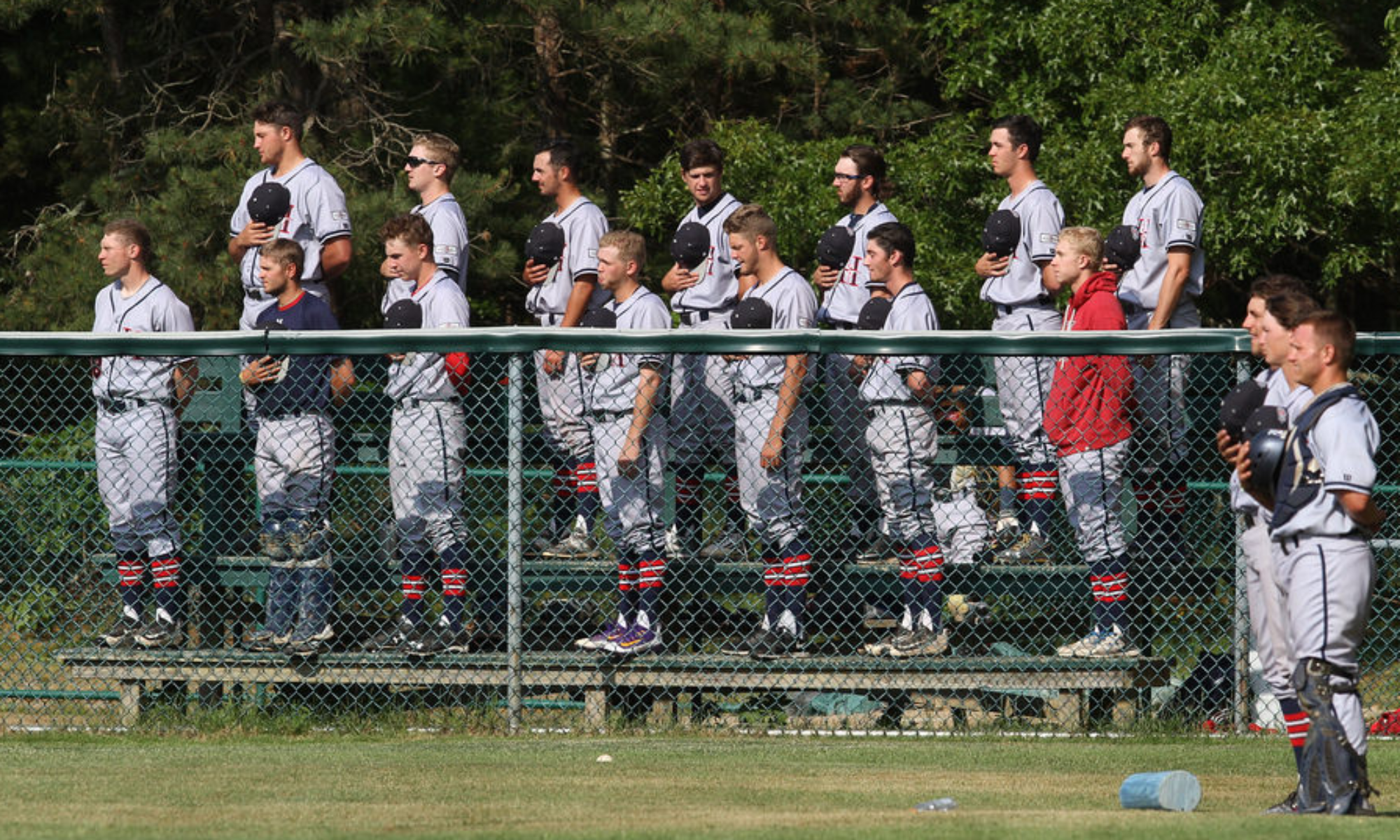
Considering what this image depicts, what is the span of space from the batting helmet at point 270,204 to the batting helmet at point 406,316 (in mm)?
912

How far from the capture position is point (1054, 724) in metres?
8.41

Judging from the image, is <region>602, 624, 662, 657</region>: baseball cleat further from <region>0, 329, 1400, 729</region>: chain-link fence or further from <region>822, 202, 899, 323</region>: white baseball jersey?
<region>822, 202, 899, 323</region>: white baseball jersey

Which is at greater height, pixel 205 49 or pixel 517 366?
pixel 205 49

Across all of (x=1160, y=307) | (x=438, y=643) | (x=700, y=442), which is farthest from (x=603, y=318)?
(x=1160, y=307)

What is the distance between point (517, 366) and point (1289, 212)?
886cm

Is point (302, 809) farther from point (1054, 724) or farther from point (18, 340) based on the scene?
point (1054, 724)

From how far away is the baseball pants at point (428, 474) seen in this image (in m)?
8.50

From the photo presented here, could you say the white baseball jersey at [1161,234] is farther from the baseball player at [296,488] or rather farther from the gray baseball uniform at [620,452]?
the baseball player at [296,488]

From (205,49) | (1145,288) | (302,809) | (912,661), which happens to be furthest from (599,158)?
(302,809)

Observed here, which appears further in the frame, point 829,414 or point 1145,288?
point 1145,288

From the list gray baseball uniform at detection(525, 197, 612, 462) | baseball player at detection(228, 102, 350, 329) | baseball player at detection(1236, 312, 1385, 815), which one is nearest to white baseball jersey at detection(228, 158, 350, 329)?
baseball player at detection(228, 102, 350, 329)

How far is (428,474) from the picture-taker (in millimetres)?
8516

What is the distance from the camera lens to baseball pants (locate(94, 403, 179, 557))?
866 cm

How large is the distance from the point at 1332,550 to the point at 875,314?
3315mm
